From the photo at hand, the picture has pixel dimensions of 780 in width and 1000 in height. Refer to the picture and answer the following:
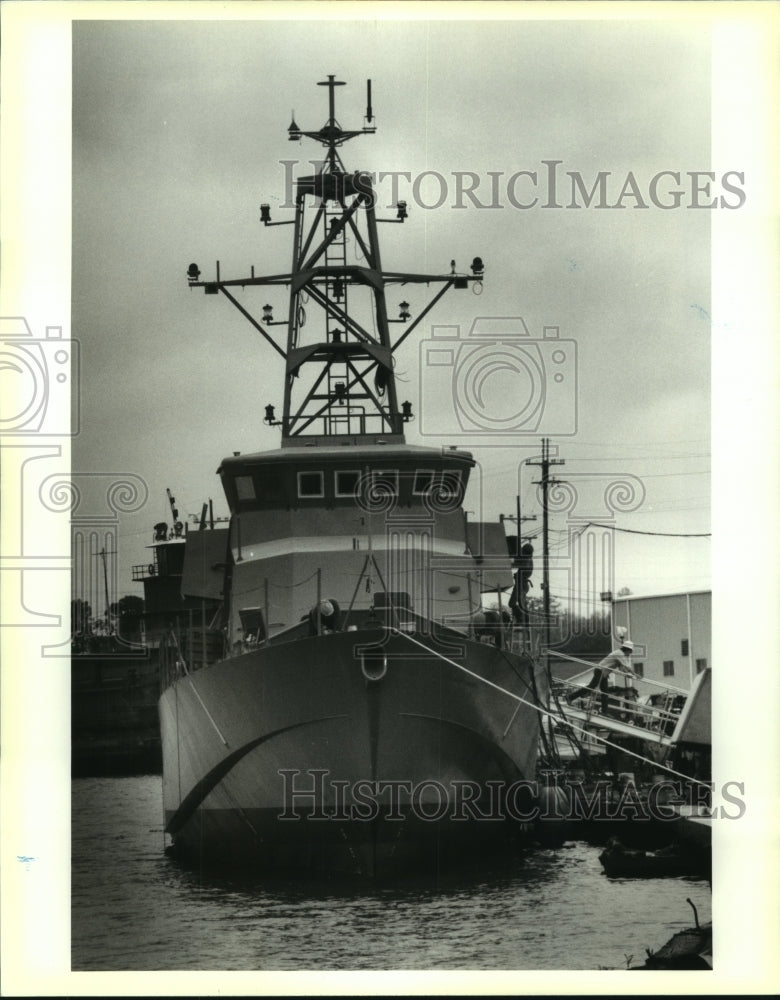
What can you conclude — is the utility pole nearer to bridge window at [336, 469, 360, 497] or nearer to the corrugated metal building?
the corrugated metal building

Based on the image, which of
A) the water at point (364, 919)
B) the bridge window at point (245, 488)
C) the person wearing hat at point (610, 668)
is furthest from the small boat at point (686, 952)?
the bridge window at point (245, 488)

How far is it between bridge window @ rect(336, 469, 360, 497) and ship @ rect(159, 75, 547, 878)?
0.05 feet

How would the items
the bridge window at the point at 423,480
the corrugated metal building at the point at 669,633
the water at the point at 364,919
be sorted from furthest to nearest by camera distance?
1. the corrugated metal building at the point at 669,633
2. the bridge window at the point at 423,480
3. the water at the point at 364,919

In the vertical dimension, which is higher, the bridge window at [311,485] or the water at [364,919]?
the bridge window at [311,485]

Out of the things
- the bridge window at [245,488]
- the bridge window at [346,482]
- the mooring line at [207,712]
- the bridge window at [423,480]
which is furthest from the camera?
the bridge window at [245,488]

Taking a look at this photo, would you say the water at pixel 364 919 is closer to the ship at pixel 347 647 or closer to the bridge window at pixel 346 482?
the ship at pixel 347 647

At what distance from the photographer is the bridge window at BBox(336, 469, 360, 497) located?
1461 cm

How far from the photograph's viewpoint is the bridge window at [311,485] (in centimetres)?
1464

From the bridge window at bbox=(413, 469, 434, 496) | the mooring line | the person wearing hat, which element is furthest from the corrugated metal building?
the mooring line

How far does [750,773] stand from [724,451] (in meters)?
2.43

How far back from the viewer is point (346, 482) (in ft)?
48.1

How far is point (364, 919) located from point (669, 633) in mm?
6286

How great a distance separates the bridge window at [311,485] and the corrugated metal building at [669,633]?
3396 millimetres

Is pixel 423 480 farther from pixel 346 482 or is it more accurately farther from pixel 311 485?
pixel 311 485
